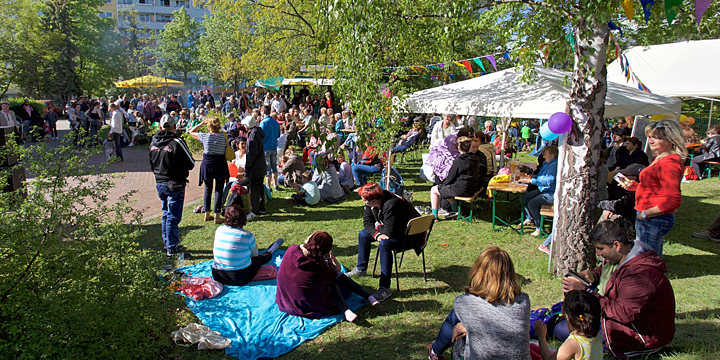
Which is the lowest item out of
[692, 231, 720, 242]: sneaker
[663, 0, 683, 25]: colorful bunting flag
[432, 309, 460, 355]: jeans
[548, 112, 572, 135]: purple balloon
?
[692, 231, 720, 242]: sneaker

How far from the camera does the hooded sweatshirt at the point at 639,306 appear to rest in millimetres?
3268

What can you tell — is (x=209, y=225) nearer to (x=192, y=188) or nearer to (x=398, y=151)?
(x=192, y=188)

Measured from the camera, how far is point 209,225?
757 centimetres

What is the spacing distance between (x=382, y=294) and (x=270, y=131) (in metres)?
5.41

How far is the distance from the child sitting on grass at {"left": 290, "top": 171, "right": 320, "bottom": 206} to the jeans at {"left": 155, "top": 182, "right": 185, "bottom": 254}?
2910 millimetres

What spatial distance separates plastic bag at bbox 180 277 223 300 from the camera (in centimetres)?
493

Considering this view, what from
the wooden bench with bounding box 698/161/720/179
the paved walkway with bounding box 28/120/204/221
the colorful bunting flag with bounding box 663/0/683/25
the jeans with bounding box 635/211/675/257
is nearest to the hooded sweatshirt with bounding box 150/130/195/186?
the paved walkway with bounding box 28/120/204/221

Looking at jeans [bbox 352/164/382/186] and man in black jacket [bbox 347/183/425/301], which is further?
jeans [bbox 352/164/382/186]

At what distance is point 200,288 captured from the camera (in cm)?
502

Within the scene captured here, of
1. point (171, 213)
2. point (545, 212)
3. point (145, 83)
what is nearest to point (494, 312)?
point (545, 212)

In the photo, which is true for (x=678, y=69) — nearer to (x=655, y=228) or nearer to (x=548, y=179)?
(x=548, y=179)

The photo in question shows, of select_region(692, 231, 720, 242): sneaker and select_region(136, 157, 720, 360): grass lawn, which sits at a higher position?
select_region(692, 231, 720, 242): sneaker

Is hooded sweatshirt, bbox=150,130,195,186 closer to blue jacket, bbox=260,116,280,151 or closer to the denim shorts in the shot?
blue jacket, bbox=260,116,280,151

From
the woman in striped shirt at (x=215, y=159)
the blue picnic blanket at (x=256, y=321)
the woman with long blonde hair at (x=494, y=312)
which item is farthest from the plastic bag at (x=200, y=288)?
the woman with long blonde hair at (x=494, y=312)
